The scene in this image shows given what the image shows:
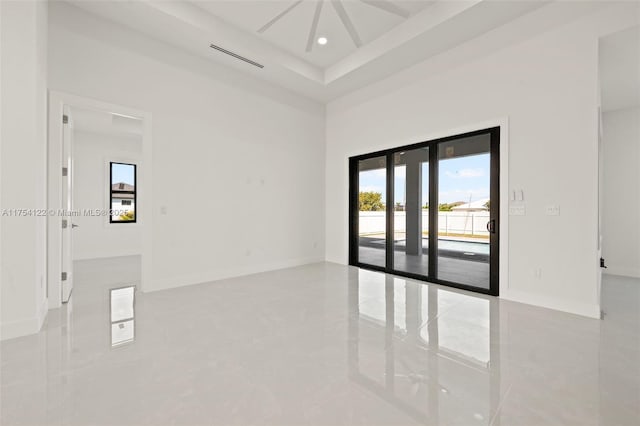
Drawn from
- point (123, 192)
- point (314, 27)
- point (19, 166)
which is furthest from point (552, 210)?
point (123, 192)

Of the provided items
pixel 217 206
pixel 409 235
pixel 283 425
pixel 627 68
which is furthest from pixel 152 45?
pixel 627 68

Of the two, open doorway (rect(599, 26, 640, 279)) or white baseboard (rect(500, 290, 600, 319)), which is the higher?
open doorway (rect(599, 26, 640, 279))

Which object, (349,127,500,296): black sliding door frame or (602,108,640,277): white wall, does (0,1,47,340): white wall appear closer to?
(349,127,500,296): black sliding door frame

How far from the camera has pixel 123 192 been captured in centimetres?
750

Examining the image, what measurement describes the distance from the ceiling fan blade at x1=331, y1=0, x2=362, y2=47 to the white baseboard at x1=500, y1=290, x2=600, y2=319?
422cm

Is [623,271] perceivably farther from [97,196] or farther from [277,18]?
[97,196]

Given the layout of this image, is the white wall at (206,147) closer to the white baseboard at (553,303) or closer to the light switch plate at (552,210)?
the white baseboard at (553,303)

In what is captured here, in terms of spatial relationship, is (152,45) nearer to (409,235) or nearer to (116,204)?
(116,204)

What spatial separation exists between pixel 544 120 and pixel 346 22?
9.47 ft

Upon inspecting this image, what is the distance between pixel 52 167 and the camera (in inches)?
131

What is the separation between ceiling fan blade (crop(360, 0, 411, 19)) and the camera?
3623 mm

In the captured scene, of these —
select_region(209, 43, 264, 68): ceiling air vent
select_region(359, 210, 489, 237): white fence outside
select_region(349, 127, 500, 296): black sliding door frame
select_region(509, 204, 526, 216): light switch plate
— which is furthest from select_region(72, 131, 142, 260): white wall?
select_region(509, 204, 526, 216): light switch plate

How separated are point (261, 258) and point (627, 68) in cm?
612

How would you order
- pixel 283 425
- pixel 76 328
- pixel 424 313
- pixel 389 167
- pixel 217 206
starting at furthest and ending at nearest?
pixel 389 167 < pixel 217 206 < pixel 424 313 < pixel 76 328 < pixel 283 425
